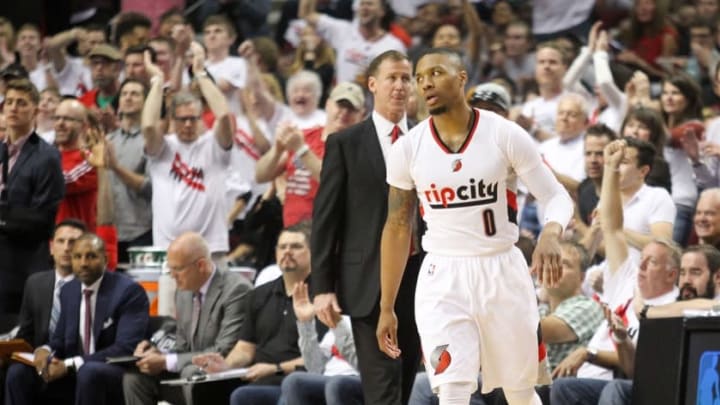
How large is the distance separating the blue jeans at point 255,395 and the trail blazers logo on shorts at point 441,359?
11.1 feet

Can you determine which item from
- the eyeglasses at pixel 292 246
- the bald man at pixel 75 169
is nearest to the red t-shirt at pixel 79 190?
the bald man at pixel 75 169

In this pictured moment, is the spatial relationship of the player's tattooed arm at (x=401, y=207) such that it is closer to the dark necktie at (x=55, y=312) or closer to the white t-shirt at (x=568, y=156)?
the dark necktie at (x=55, y=312)

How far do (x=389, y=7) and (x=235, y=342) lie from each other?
20.8 ft

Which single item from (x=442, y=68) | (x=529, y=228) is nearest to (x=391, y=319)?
(x=442, y=68)

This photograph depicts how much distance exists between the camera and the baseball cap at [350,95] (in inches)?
439

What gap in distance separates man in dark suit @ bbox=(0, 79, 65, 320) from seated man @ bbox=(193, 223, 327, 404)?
6.18 feet

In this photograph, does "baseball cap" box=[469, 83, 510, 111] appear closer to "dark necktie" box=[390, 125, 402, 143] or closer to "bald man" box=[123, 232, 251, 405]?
"dark necktie" box=[390, 125, 402, 143]

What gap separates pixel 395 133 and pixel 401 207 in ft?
3.39

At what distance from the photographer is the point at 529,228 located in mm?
12242

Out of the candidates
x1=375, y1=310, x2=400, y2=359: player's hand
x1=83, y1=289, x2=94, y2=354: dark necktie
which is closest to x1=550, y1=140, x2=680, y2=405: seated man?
x1=375, y1=310, x2=400, y2=359: player's hand


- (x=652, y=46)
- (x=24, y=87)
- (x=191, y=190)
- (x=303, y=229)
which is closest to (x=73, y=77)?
(x=191, y=190)

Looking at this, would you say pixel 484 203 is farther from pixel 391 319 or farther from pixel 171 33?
pixel 171 33

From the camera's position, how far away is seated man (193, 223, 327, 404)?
10.5 m

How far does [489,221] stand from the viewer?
7094 mm
